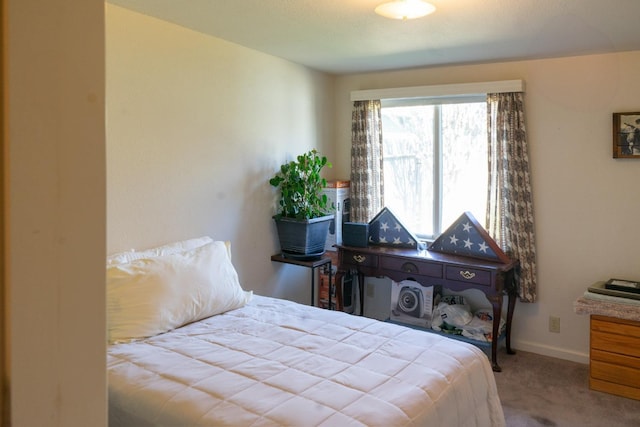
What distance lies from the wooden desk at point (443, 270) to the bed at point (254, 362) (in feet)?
3.76

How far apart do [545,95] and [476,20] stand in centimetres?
120

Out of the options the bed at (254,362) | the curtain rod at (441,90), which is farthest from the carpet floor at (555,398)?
the curtain rod at (441,90)

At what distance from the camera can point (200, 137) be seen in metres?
3.22

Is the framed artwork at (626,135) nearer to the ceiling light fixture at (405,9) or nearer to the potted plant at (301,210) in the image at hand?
the ceiling light fixture at (405,9)

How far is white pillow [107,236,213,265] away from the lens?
8.53ft

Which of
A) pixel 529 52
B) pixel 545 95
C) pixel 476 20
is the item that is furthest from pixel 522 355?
pixel 476 20

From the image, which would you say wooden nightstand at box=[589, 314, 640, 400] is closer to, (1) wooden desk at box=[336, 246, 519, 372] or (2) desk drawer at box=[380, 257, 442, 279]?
(1) wooden desk at box=[336, 246, 519, 372]

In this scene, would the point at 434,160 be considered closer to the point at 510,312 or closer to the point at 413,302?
the point at 413,302

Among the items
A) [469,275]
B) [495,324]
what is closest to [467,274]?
[469,275]

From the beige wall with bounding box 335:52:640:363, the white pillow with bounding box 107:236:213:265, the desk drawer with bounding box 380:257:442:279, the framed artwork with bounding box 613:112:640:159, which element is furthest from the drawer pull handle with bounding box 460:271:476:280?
the white pillow with bounding box 107:236:213:265

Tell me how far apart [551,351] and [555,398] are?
0.73 m

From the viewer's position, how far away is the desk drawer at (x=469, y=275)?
135 inches

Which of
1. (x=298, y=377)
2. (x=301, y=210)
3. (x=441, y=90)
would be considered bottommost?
(x=298, y=377)

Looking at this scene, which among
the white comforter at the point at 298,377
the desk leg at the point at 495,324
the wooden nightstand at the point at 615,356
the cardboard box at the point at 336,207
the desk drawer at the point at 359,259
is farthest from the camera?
the cardboard box at the point at 336,207
